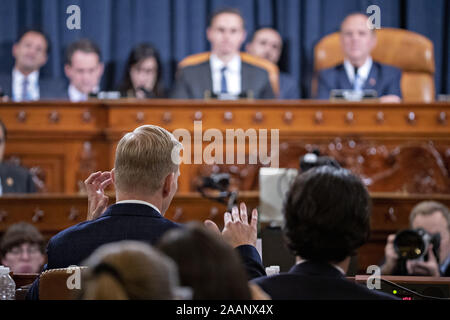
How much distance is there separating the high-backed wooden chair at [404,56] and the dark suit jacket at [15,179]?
3.12 m

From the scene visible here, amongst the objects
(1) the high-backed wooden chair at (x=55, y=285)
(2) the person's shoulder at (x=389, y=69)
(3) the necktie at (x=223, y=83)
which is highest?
(2) the person's shoulder at (x=389, y=69)

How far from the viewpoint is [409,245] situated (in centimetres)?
270

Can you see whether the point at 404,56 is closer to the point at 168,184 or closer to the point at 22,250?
the point at 22,250

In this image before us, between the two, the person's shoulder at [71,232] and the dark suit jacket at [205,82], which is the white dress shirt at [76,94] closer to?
the dark suit jacket at [205,82]

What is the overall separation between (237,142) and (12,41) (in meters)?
3.66

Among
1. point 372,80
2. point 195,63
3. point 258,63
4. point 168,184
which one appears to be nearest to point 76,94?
point 195,63

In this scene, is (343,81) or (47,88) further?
(47,88)

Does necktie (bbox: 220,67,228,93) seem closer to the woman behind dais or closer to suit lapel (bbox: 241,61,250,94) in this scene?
suit lapel (bbox: 241,61,250,94)

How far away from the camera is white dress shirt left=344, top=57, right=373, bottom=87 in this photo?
262 inches

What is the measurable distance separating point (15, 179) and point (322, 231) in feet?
11.7

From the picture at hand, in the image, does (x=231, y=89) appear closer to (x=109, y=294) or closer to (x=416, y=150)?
(x=416, y=150)

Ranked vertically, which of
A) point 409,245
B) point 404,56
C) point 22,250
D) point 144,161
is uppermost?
point 404,56

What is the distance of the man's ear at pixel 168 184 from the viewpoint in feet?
6.46

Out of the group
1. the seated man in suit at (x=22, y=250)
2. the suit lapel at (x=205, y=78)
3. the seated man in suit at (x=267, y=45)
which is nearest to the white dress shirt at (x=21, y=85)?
the suit lapel at (x=205, y=78)
